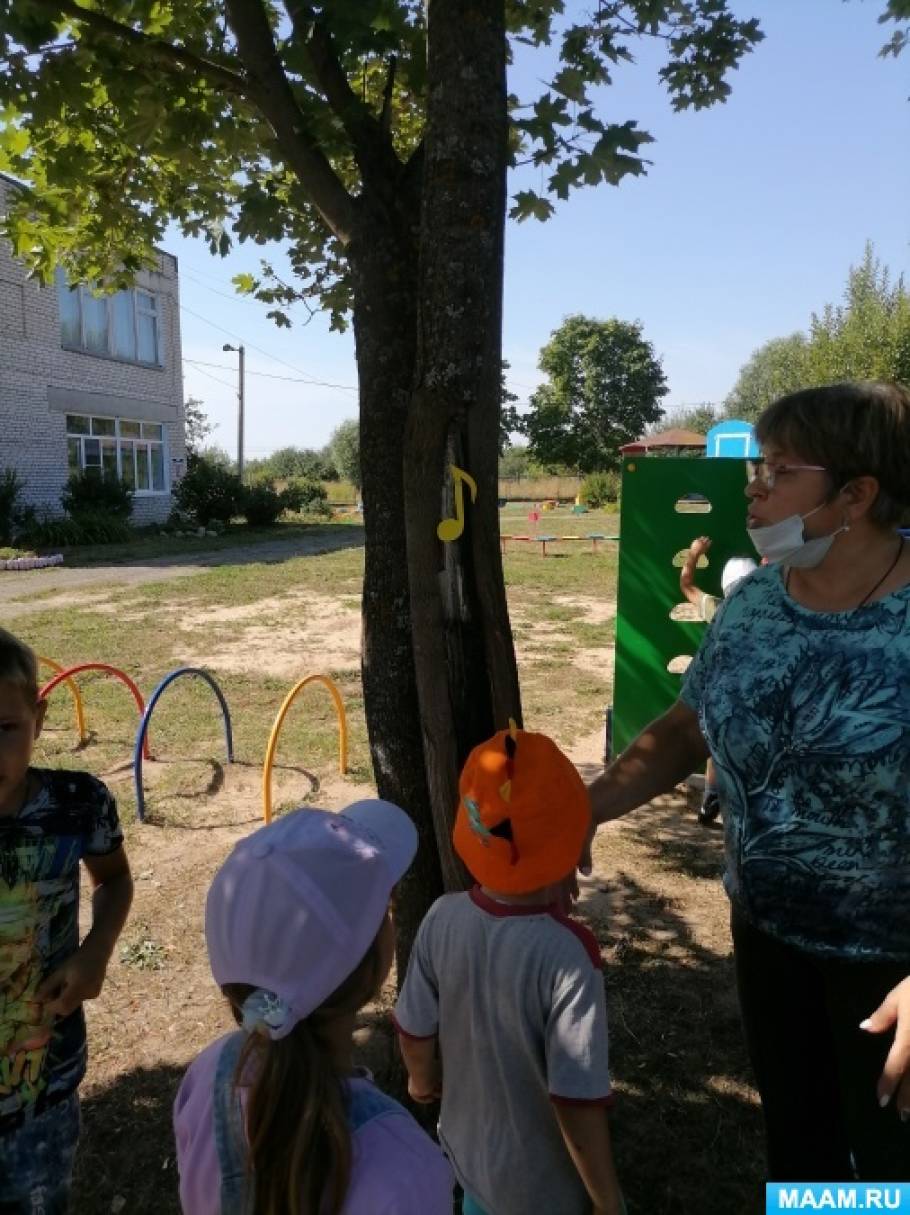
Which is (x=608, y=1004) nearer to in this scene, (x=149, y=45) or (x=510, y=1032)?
(x=510, y=1032)

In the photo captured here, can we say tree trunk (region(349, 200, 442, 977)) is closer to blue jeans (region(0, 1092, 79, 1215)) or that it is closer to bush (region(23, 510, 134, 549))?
blue jeans (region(0, 1092, 79, 1215))

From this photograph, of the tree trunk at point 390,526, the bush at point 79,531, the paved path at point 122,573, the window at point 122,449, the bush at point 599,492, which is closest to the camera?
the tree trunk at point 390,526

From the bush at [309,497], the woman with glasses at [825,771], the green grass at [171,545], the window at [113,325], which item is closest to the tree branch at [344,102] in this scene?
the woman with glasses at [825,771]

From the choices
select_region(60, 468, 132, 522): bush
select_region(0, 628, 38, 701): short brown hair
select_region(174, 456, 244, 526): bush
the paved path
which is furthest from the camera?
select_region(174, 456, 244, 526): bush

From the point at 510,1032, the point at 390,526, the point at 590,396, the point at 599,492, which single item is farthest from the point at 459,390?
the point at 590,396

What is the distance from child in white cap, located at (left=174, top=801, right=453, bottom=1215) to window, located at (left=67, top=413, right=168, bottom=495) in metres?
24.0

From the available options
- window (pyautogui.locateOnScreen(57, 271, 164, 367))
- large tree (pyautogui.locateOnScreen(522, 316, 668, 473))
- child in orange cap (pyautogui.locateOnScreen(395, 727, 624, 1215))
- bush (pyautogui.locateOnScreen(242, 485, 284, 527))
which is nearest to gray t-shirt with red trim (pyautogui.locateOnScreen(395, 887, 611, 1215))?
child in orange cap (pyautogui.locateOnScreen(395, 727, 624, 1215))

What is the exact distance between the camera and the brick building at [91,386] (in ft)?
67.1

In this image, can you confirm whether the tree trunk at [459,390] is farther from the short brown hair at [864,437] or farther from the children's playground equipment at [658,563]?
the children's playground equipment at [658,563]

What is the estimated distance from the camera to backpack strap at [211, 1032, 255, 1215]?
106cm

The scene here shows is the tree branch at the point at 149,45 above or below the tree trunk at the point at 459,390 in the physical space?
above

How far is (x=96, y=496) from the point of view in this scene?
2234 centimetres

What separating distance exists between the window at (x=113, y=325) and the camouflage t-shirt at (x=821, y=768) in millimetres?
22825

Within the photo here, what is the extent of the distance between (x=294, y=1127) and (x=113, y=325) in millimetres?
26488
